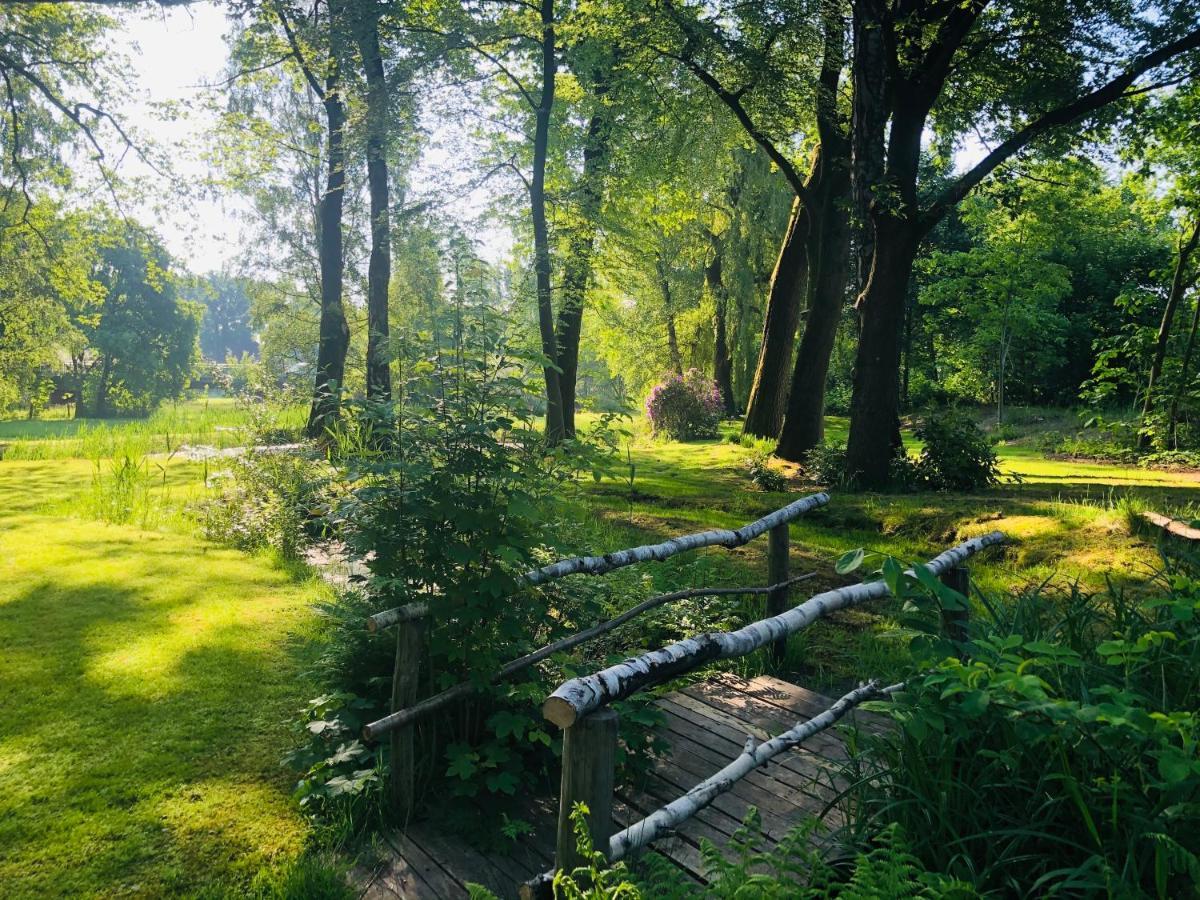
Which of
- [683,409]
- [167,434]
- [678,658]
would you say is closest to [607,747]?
[678,658]

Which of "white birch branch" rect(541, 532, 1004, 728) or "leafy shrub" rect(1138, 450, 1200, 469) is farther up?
"white birch branch" rect(541, 532, 1004, 728)

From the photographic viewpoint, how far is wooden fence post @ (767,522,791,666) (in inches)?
177

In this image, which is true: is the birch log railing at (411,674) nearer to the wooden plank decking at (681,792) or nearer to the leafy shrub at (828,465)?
the wooden plank decking at (681,792)

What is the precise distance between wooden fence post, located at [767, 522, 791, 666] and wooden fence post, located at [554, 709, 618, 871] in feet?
9.25

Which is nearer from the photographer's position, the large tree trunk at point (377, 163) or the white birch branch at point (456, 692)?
the white birch branch at point (456, 692)

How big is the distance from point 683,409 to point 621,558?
16730 millimetres

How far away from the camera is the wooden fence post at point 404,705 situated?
9.84 feet

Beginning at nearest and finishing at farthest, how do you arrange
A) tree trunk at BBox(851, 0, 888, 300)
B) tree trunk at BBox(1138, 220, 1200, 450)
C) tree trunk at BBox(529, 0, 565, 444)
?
tree trunk at BBox(851, 0, 888, 300) → tree trunk at BBox(529, 0, 565, 444) → tree trunk at BBox(1138, 220, 1200, 450)

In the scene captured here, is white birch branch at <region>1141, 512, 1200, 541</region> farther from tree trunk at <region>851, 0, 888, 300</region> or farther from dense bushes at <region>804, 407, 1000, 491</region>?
tree trunk at <region>851, 0, 888, 300</region>

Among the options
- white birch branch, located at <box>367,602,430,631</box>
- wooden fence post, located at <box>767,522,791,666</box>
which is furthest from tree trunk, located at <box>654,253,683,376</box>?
white birch branch, located at <box>367,602,430,631</box>

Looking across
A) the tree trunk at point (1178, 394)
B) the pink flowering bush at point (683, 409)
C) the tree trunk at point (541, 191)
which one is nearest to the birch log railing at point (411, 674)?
the tree trunk at point (541, 191)

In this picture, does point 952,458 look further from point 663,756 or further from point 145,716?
point 145,716

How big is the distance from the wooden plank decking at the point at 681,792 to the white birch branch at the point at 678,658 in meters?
0.48

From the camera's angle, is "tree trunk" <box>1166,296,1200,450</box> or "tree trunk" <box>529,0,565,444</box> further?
"tree trunk" <box>529,0,565,444</box>
